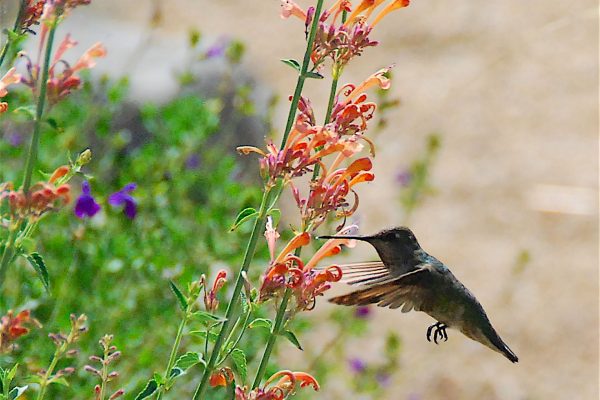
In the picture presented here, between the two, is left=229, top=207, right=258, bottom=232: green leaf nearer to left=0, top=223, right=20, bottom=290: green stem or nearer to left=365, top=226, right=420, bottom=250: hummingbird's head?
left=0, top=223, right=20, bottom=290: green stem

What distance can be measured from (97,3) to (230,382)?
9.26m

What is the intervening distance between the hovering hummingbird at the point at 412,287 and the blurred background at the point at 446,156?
105 cm

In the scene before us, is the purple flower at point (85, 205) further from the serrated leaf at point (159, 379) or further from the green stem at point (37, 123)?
the green stem at point (37, 123)

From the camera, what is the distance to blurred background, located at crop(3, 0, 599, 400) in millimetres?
5438

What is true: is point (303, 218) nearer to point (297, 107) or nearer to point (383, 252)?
point (297, 107)

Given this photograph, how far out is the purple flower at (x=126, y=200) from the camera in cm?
397

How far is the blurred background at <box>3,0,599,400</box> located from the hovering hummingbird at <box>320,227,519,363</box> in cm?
105

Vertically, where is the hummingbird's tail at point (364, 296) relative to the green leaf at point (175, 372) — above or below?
above

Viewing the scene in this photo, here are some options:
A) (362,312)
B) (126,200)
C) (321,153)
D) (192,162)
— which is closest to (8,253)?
(321,153)

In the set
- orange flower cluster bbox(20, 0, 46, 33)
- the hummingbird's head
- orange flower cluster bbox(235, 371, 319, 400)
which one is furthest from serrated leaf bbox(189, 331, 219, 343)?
orange flower cluster bbox(20, 0, 46, 33)

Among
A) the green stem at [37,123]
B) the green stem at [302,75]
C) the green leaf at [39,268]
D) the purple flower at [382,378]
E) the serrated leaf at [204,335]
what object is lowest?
the purple flower at [382,378]

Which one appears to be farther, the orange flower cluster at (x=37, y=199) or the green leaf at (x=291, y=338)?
the green leaf at (x=291, y=338)

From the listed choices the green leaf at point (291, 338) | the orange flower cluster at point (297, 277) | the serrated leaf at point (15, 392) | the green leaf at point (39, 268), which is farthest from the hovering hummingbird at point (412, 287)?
the serrated leaf at point (15, 392)

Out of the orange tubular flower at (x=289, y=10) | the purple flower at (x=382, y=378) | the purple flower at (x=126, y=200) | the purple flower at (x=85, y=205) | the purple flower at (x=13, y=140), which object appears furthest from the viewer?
the purple flower at (x=382, y=378)
